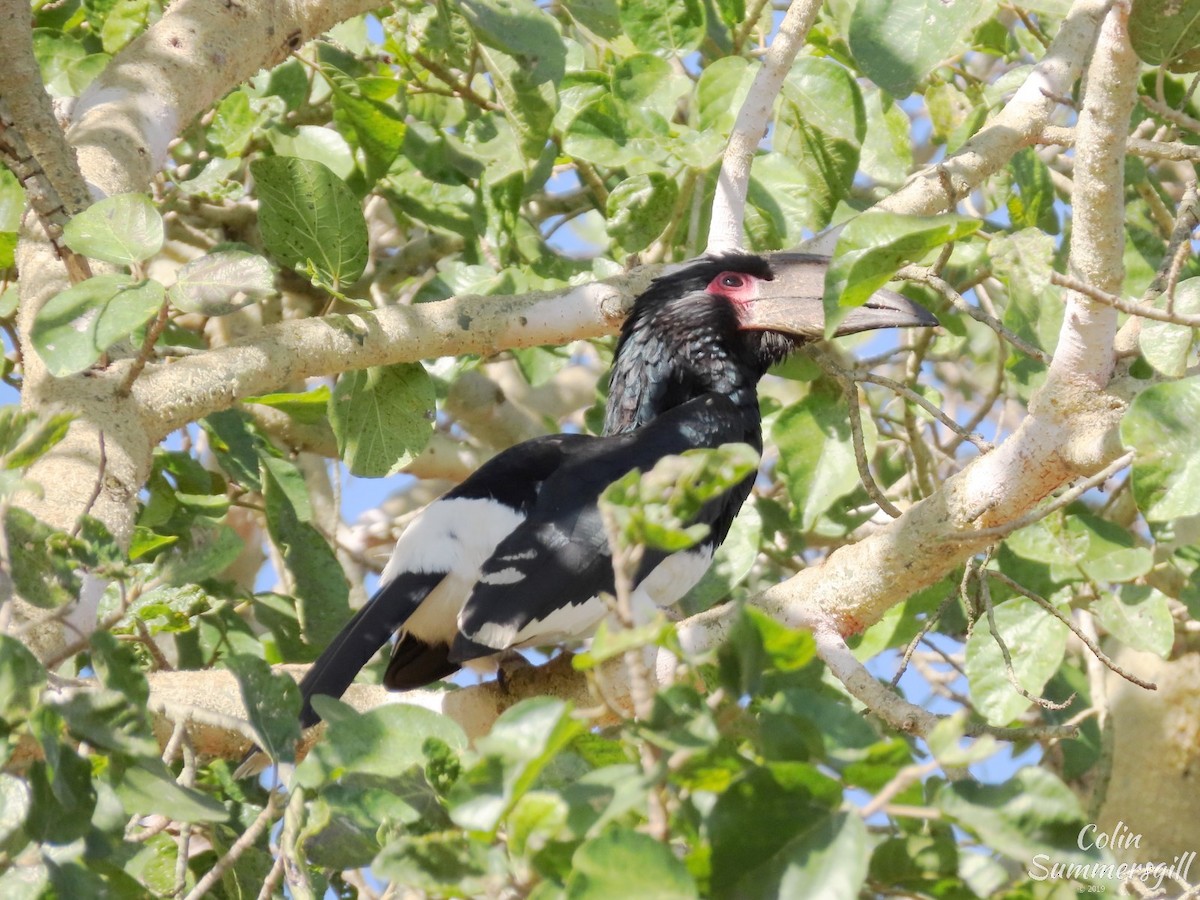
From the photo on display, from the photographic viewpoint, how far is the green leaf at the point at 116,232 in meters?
2.32

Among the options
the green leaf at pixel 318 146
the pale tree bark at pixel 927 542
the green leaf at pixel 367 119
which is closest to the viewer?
the pale tree bark at pixel 927 542

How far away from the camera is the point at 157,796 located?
161cm

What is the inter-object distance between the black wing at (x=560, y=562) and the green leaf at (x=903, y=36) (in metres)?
0.96

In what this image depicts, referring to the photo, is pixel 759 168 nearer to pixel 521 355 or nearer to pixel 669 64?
pixel 669 64

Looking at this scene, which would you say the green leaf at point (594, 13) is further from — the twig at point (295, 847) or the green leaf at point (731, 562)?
the twig at point (295, 847)

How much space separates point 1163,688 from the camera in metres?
4.55

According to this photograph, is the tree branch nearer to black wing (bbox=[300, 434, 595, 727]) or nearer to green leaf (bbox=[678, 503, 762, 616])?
black wing (bbox=[300, 434, 595, 727])

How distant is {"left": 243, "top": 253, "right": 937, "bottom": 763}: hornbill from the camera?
3.00 m

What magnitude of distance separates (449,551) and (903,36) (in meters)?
1.51

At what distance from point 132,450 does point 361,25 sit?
1899mm

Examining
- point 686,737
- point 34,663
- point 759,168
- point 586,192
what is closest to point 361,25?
point 586,192

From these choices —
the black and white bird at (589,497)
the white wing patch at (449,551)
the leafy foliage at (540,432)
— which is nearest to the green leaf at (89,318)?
the leafy foliage at (540,432)

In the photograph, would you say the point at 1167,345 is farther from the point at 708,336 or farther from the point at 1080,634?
the point at 708,336

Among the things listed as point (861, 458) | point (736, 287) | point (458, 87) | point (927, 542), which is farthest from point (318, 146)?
point (927, 542)
